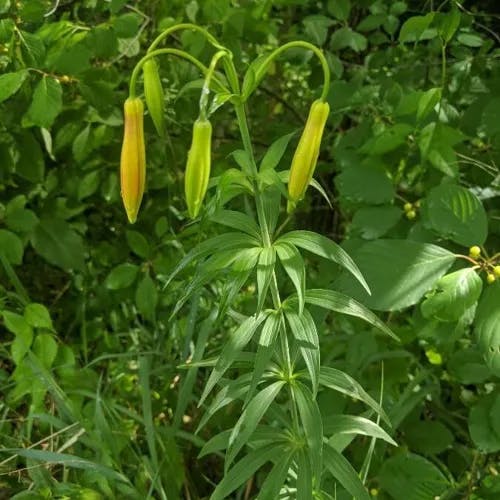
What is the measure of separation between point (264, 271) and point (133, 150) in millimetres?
231

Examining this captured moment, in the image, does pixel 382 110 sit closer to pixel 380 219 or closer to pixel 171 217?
pixel 380 219

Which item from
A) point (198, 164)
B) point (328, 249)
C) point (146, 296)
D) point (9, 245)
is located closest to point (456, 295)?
point (328, 249)

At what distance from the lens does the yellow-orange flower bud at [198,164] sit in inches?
34.1

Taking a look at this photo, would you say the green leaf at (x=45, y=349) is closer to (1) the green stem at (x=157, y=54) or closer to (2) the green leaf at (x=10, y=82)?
(2) the green leaf at (x=10, y=82)

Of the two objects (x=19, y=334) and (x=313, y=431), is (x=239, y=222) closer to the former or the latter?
(x=313, y=431)

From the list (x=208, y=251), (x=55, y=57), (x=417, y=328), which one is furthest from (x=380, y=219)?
(x=55, y=57)

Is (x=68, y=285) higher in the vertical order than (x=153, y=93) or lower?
lower

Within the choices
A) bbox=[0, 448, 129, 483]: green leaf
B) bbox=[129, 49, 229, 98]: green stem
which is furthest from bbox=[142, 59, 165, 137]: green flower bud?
bbox=[0, 448, 129, 483]: green leaf

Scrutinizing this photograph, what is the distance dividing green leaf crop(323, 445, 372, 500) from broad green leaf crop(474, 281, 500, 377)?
284 mm

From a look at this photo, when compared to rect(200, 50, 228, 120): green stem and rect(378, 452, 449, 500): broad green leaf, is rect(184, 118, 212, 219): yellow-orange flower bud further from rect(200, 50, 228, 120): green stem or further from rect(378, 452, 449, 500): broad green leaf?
rect(378, 452, 449, 500): broad green leaf

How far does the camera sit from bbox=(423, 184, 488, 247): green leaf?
129cm

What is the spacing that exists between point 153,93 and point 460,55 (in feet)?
4.03

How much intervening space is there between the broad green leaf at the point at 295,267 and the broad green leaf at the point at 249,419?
0.18 metres

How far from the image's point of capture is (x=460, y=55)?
6.21ft
